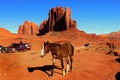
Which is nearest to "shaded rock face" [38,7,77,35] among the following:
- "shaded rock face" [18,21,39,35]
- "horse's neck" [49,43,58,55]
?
"shaded rock face" [18,21,39,35]

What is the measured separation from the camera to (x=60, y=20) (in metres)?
145

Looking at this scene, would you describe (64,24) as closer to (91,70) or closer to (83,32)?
(83,32)

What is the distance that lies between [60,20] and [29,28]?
48.0 metres

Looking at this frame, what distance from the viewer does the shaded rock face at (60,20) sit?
139800mm

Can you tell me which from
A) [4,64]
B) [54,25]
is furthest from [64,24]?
[4,64]

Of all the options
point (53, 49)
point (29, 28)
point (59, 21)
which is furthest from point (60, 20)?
point (53, 49)

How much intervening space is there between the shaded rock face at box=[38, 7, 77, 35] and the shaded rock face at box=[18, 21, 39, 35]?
31.3 m

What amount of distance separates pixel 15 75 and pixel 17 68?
56.8 inches

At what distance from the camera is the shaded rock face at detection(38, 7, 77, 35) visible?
13980 centimetres

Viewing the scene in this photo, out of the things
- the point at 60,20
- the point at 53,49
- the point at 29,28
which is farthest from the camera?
the point at 29,28

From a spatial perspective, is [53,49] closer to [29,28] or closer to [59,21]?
[59,21]

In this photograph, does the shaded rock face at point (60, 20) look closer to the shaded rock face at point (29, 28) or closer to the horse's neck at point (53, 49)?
the shaded rock face at point (29, 28)

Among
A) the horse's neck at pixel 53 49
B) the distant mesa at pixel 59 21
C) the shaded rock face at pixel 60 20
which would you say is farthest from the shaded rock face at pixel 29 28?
the horse's neck at pixel 53 49

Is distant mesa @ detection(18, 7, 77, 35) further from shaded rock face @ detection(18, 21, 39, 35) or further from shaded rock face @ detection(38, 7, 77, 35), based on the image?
shaded rock face @ detection(18, 21, 39, 35)
